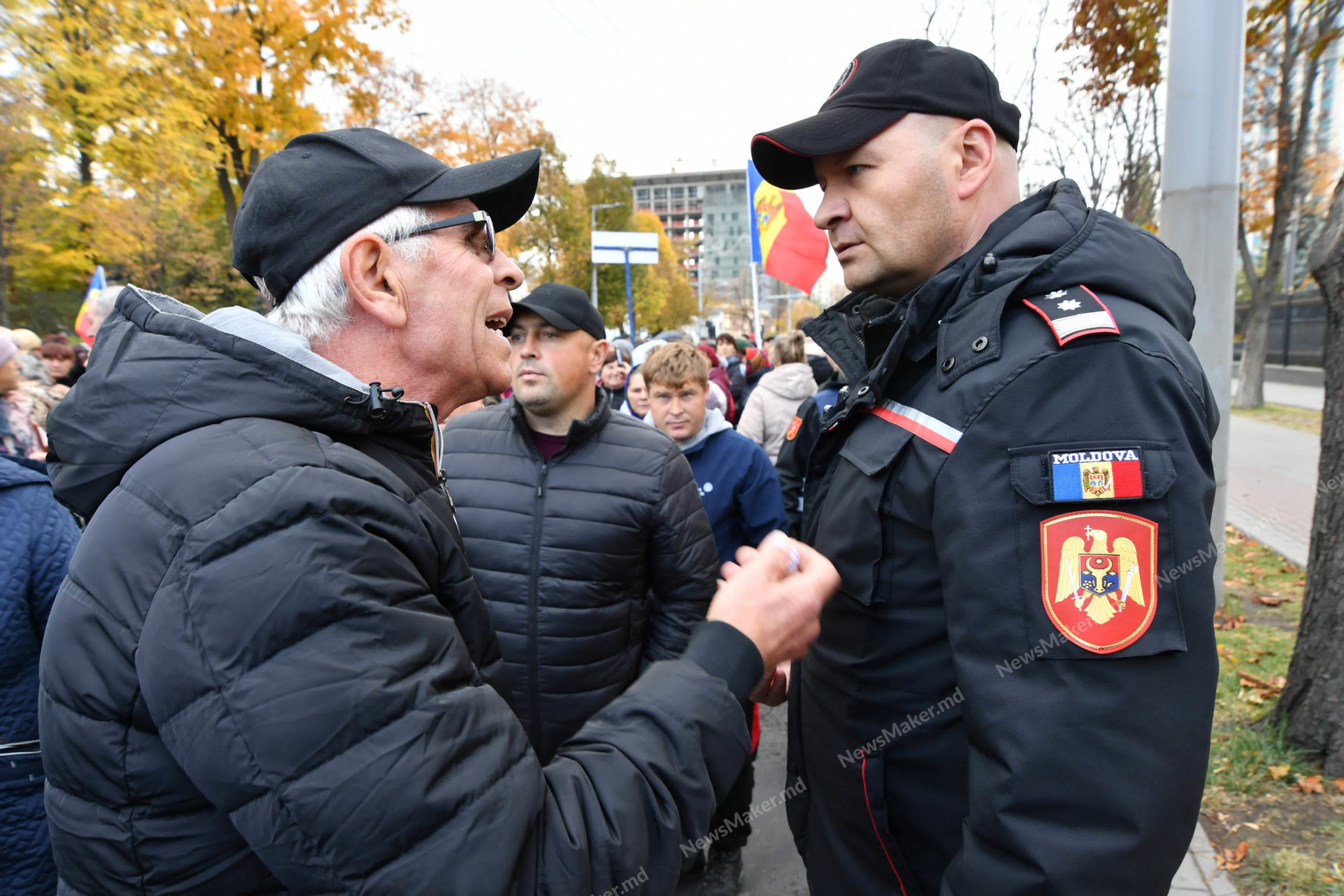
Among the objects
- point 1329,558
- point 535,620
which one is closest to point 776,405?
point 1329,558

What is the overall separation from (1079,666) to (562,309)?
253 centimetres

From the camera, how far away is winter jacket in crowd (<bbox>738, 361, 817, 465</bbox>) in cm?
612

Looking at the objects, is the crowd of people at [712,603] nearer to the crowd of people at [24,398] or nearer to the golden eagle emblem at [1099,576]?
the golden eagle emblem at [1099,576]

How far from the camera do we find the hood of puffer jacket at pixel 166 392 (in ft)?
3.57

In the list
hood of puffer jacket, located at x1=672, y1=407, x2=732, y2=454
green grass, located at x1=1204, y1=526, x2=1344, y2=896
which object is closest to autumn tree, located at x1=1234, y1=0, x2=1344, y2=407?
green grass, located at x1=1204, y1=526, x2=1344, y2=896

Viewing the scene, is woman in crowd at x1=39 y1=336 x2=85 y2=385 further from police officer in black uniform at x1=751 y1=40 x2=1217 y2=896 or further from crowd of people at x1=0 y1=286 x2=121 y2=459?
police officer in black uniform at x1=751 y1=40 x2=1217 y2=896

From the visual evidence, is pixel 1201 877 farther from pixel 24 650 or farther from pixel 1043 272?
pixel 24 650

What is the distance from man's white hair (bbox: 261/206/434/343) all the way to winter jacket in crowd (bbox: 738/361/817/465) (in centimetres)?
479

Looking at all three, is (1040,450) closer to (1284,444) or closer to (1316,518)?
(1316,518)

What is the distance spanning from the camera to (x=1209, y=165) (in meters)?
4.39

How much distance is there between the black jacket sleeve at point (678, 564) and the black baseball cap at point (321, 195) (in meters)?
1.64

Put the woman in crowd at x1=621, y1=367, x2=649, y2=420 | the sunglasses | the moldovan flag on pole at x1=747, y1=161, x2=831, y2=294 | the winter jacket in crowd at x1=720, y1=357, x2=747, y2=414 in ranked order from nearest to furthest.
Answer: the sunglasses → the woman in crowd at x1=621, y1=367, x2=649, y2=420 → the moldovan flag on pole at x1=747, y1=161, x2=831, y2=294 → the winter jacket in crowd at x1=720, y1=357, x2=747, y2=414

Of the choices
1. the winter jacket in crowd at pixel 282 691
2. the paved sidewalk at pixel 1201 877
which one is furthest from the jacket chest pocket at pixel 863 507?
the paved sidewalk at pixel 1201 877

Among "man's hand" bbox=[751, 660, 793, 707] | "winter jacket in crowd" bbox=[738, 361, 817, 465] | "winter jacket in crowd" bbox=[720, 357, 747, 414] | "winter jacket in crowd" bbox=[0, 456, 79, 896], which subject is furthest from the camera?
"winter jacket in crowd" bbox=[720, 357, 747, 414]
